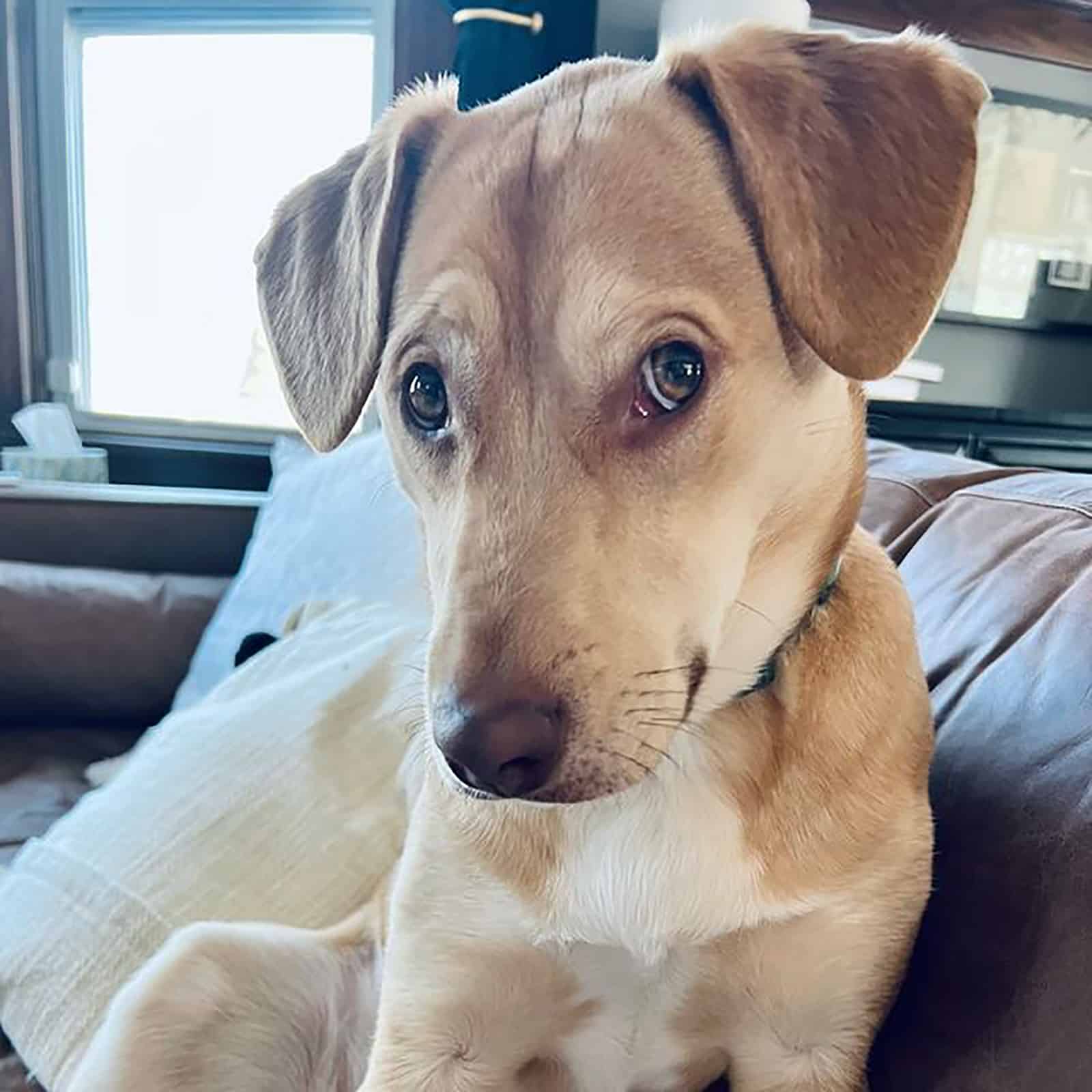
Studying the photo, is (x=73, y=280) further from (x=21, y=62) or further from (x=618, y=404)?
(x=618, y=404)

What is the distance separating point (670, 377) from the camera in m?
0.81

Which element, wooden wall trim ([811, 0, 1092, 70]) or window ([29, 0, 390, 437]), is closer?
wooden wall trim ([811, 0, 1092, 70])

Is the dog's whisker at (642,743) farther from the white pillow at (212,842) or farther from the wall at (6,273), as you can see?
the wall at (6,273)

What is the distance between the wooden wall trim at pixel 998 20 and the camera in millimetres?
2875

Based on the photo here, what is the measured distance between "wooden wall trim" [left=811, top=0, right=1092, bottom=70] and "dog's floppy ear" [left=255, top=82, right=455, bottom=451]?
2.13 metres

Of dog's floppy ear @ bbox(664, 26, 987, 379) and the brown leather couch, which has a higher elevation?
dog's floppy ear @ bbox(664, 26, 987, 379)

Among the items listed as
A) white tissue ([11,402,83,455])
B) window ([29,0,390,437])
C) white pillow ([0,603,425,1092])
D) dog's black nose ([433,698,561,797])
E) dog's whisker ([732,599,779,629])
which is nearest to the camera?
dog's black nose ([433,698,561,797])

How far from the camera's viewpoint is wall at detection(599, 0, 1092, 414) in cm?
317

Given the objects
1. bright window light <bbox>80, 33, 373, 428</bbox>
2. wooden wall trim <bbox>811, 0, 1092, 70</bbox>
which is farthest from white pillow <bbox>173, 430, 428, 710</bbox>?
wooden wall trim <bbox>811, 0, 1092, 70</bbox>

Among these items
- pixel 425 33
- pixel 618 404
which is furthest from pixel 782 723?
pixel 425 33

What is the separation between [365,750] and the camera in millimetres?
1572

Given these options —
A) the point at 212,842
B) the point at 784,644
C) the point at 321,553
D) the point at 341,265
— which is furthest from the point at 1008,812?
the point at 321,553

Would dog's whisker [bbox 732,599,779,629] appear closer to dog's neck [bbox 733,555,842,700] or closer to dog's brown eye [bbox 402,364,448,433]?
dog's neck [bbox 733,555,842,700]

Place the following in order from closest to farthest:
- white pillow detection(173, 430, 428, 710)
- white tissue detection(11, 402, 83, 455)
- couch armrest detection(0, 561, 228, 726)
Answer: white pillow detection(173, 430, 428, 710)
couch armrest detection(0, 561, 228, 726)
white tissue detection(11, 402, 83, 455)
